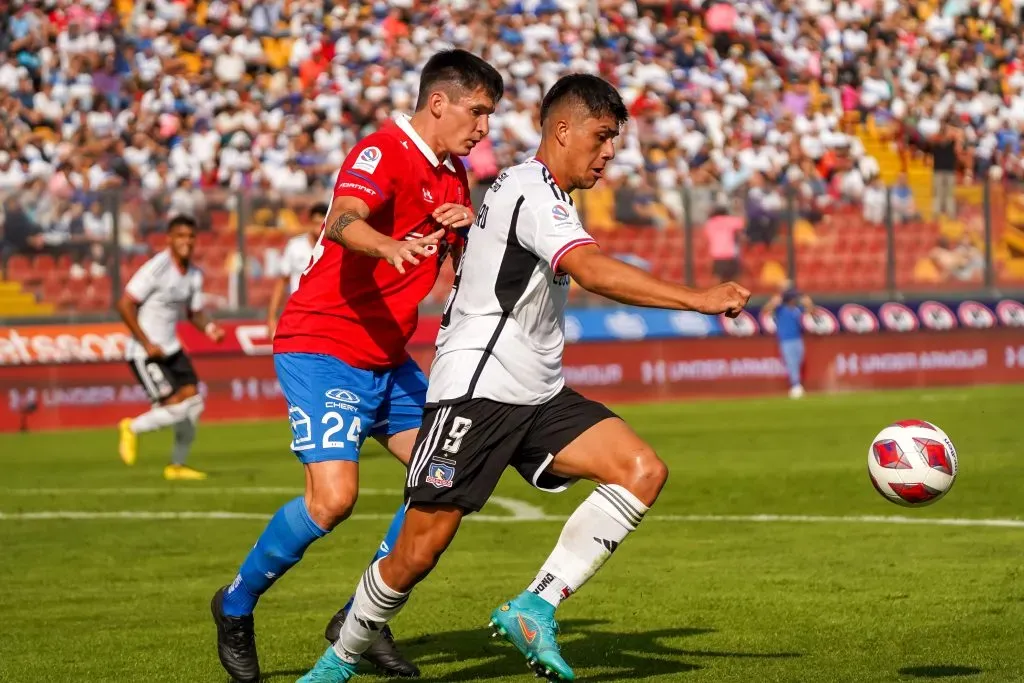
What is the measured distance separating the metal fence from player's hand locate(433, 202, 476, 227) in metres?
16.9

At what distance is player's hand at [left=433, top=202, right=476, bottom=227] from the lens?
6008mm

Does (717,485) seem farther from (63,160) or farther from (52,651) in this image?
(63,160)

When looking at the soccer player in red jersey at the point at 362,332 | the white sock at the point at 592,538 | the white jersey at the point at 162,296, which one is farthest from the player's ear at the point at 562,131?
the white jersey at the point at 162,296

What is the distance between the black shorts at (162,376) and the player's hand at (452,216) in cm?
1012

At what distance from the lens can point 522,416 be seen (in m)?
5.97

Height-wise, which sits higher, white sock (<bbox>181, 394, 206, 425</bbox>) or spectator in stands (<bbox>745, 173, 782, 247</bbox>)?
spectator in stands (<bbox>745, 173, 782, 247</bbox>)

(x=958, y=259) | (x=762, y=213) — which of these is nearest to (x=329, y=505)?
(x=762, y=213)

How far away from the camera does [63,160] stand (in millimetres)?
25125

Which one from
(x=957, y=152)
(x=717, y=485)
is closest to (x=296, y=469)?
(x=717, y=485)

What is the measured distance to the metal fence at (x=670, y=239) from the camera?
72.7 ft

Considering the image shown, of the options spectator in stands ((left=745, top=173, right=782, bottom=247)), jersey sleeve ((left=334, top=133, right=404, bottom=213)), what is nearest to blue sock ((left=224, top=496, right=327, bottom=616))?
jersey sleeve ((left=334, top=133, right=404, bottom=213))

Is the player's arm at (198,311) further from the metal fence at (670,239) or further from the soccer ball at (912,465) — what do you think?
the soccer ball at (912,465)

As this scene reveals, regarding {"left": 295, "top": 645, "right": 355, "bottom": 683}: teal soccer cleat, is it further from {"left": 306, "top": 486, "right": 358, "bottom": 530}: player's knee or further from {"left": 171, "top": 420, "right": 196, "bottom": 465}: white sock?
{"left": 171, "top": 420, "right": 196, "bottom": 465}: white sock

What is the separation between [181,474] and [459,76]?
9.66 m
